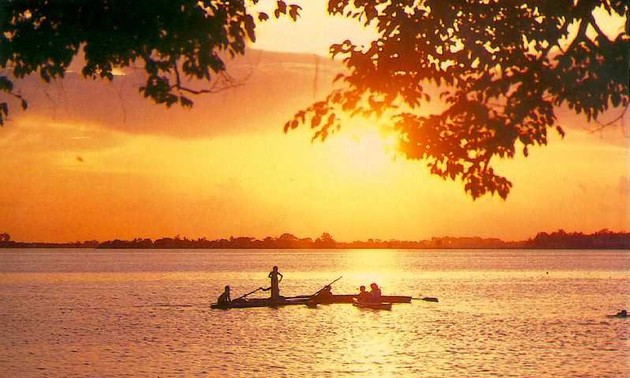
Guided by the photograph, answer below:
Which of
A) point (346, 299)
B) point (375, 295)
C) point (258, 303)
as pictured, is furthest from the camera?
point (346, 299)

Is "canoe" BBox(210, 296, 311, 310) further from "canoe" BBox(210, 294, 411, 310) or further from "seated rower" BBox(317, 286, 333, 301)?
"seated rower" BBox(317, 286, 333, 301)

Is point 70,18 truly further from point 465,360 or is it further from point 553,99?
point 465,360

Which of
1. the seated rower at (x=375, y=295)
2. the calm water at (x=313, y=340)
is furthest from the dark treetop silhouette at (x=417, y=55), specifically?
the seated rower at (x=375, y=295)

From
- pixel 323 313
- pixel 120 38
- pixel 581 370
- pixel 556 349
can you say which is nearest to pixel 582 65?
pixel 120 38

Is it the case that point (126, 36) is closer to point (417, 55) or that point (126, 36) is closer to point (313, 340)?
point (417, 55)

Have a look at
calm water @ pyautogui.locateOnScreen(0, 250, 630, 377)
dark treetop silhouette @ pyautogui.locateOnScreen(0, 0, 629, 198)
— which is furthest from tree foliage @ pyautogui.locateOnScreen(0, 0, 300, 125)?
calm water @ pyautogui.locateOnScreen(0, 250, 630, 377)

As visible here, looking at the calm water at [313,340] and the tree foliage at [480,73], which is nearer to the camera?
the tree foliage at [480,73]

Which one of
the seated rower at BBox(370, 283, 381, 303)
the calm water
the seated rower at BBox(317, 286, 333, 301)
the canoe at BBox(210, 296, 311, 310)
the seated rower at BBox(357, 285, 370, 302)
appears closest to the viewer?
the calm water

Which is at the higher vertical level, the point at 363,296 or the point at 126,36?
the point at 126,36

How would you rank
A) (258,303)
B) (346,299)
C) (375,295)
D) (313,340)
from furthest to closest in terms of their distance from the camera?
(346,299) → (258,303) → (375,295) → (313,340)

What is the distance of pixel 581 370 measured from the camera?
43844 mm

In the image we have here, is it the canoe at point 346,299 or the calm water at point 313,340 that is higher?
the canoe at point 346,299

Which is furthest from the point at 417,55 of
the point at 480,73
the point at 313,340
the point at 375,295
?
the point at 375,295

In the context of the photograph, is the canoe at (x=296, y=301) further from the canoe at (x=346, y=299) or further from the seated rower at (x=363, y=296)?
the seated rower at (x=363, y=296)
